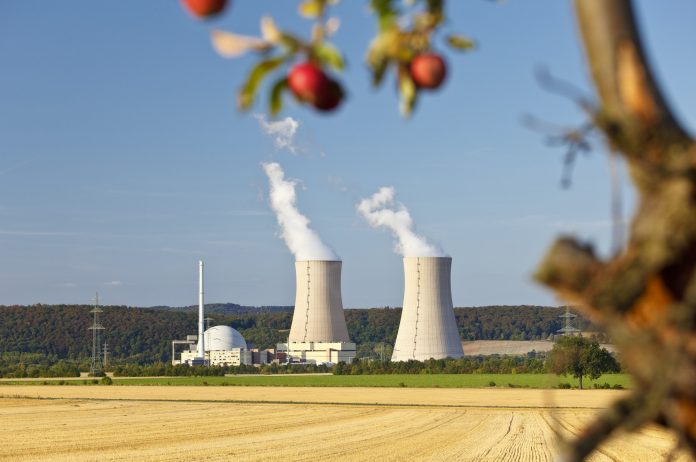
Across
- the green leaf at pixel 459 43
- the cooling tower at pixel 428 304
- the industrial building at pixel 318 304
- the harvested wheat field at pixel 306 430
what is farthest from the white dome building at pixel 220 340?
the green leaf at pixel 459 43

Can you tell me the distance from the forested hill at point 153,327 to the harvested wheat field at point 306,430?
101 meters

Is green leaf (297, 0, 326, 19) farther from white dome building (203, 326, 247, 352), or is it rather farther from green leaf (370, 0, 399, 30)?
white dome building (203, 326, 247, 352)

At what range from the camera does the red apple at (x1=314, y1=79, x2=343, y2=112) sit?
5.41 feet

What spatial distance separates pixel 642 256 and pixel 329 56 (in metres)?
0.57

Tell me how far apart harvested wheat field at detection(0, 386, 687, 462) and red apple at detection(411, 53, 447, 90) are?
46.8ft

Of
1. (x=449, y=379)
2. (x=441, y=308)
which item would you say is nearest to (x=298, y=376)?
(x=449, y=379)

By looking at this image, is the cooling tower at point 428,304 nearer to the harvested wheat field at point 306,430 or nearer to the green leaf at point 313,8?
the harvested wheat field at point 306,430

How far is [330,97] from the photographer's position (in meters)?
1.66

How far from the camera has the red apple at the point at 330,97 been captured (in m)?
1.65

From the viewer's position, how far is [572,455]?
172 centimetres

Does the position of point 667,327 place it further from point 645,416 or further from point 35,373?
point 35,373

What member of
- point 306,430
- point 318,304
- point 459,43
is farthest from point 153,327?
point 459,43

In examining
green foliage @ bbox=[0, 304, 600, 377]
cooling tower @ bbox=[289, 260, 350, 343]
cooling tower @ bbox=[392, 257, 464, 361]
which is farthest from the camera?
green foliage @ bbox=[0, 304, 600, 377]

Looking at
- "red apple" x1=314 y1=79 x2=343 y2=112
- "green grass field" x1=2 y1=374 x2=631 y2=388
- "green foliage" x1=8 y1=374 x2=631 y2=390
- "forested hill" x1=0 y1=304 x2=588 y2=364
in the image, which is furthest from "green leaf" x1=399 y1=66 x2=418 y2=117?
"forested hill" x1=0 y1=304 x2=588 y2=364
